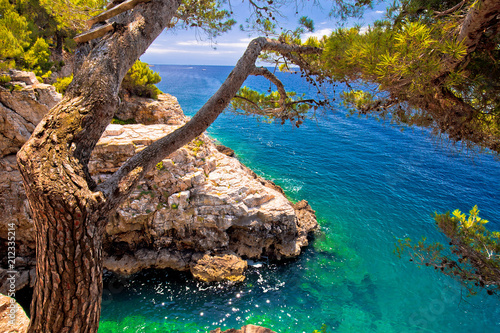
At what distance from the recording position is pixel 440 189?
21.3 m

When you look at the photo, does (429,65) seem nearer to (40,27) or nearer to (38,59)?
(38,59)

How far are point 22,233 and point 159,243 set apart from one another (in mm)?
6033

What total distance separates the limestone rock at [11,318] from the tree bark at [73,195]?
1943mm

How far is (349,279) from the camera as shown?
13234mm

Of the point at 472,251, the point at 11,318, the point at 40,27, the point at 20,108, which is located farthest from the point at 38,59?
the point at 472,251

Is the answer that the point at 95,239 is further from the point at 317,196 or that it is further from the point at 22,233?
the point at 317,196

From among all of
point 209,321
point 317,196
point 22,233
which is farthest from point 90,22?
point 317,196

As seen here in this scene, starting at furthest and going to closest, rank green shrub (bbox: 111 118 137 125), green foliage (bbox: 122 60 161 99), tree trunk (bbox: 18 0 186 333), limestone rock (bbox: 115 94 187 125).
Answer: green foliage (bbox: 122 60 161 99)
limestone rock (bbox: 115 94 187 125)
green shrub (bbox: 111 118 137 125)
tree trunk (bbox: 18 0 186 333)

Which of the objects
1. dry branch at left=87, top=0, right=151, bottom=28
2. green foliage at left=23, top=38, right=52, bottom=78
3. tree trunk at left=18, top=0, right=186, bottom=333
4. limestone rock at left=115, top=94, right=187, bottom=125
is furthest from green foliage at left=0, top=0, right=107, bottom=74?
limestone rock at left=115, top=94, right=187, bottom=125

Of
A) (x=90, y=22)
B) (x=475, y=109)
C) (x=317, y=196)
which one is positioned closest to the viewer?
(x=90, y=22)

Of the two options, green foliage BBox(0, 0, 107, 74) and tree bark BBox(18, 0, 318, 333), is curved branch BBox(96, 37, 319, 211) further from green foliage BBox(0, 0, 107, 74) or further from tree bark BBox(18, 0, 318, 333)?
green foliage BBox(0, 0, 107, 74)

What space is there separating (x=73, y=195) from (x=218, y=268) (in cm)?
1135

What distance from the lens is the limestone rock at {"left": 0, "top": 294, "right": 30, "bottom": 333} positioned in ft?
11.1

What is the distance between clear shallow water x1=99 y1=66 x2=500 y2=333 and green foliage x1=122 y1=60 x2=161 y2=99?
39.1 feet
